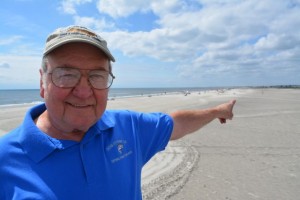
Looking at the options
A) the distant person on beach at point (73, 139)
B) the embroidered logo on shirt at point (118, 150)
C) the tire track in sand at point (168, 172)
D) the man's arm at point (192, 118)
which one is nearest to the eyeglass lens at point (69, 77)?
the distant person on beach at point (73, 139)

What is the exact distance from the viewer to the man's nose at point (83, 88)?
1.69 metres

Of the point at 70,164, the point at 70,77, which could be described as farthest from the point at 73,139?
the point at 70,77

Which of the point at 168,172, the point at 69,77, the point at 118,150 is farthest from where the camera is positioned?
the point at 168,172

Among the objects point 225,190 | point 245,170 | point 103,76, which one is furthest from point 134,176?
point 245,170

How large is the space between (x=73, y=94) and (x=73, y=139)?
28 centimetres

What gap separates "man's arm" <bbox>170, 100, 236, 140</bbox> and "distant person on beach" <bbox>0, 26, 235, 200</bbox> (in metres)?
0.61

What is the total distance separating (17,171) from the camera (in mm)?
1406

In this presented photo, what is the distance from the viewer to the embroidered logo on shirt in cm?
174

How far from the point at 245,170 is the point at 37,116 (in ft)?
16.7

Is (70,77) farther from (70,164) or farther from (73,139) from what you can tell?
(70,164)

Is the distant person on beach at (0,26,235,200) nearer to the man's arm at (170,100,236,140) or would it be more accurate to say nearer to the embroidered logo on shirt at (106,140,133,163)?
the embroidered logo on shirt at (106,140,133,163)

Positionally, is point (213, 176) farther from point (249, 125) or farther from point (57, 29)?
point (249, 125)

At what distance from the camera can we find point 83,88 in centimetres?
170

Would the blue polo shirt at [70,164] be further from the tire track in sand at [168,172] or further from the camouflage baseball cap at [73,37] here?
the tire track in sand at [168,172]
